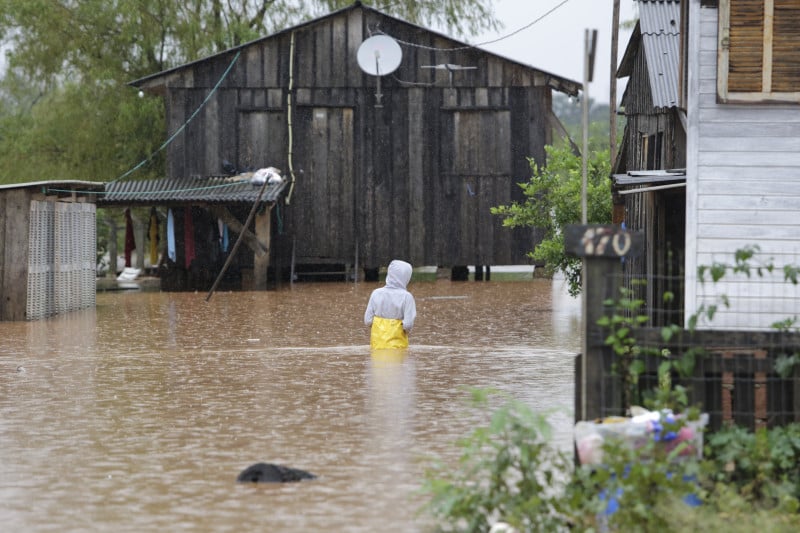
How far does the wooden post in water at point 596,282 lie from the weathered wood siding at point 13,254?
17.6 meters

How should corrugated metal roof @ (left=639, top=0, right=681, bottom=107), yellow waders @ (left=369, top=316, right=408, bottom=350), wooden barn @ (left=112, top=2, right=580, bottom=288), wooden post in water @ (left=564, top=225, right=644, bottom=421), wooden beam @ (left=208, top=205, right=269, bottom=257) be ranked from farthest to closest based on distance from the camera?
wooden barn @ (left=112, top=2, right=580, bottom=288)
wooden beam @ (left=208, top=205, right=269, bottom=257)
corrugated metal roof @ (left=639, top=0, right=681, bottom=107)
yellow waders @ (left=369, top=316, right=408, bottom=350)
wooden post in water @ (left=564, top=225, right=644, bottom=421)

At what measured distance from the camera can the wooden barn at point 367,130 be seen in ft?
115

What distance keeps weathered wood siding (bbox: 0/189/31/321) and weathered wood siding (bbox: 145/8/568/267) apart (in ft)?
38.7

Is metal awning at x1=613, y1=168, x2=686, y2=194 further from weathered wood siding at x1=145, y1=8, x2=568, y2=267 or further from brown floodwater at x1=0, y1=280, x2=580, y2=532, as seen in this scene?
weathered wood siding at x1=145, y1=8, x2=568, y2=267

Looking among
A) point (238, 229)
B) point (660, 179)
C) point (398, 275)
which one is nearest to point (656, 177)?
point (660, 179)

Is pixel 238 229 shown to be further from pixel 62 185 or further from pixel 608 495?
pixel 608 495

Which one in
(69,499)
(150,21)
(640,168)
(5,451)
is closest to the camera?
(69,499)

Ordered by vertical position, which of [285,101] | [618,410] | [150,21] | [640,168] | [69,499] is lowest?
[69,499]

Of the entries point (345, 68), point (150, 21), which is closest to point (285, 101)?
point (345, 68)

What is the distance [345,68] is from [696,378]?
28.0 m

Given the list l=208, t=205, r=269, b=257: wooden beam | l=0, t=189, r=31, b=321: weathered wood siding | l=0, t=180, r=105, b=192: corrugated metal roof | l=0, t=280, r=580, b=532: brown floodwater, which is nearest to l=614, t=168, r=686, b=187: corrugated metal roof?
l=0, t=280, r=580, b=532: brown floodwater

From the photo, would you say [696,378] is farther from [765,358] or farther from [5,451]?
[5,451]

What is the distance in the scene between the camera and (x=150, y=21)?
40.2 m

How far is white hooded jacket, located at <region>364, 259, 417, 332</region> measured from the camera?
16.3m
